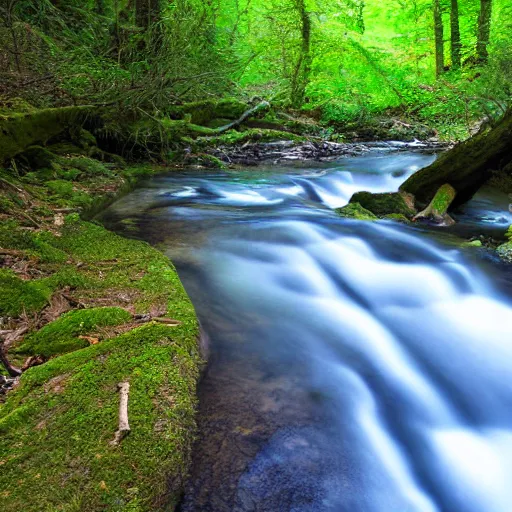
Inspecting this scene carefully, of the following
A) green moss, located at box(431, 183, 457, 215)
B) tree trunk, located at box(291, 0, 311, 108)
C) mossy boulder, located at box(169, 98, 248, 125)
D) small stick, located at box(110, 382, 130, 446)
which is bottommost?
green moss, located at box(431, 183, 457, 215)

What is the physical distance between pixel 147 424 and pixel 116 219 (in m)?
3.98

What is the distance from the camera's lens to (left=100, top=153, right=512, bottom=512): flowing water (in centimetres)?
210

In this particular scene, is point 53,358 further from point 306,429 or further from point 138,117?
point 138,117

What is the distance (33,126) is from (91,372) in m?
4.88

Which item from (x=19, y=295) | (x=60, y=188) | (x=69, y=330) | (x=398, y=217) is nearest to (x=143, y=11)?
(x=60, y=188)

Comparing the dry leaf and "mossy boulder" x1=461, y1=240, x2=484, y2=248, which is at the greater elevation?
the dry leaf

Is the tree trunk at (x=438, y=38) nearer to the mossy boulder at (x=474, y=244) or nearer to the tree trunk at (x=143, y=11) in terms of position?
the tree trunk at (x=143, y=11)

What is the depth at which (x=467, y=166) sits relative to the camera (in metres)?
6.01

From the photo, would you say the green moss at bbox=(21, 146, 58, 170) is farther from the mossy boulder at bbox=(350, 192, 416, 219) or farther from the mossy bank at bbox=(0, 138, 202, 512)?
the mossy boulder at bbox=(350, 192, 416, 219)

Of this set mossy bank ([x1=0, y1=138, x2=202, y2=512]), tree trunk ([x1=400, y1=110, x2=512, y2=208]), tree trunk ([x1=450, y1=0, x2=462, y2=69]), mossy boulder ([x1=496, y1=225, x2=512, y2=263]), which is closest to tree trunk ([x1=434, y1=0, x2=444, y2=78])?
tree trunk ([x1=450, y1=0, x2=462, y2=69])

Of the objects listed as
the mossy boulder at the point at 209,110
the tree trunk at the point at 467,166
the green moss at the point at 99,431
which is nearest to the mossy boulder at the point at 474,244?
the tree trunk at the point at 467,166

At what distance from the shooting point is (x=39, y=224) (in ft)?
13.3

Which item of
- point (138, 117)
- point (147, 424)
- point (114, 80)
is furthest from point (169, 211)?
point (147, 424)

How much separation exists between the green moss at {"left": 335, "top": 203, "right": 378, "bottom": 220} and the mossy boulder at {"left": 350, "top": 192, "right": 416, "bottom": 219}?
7.9 inches
